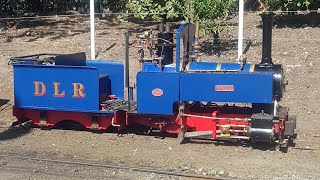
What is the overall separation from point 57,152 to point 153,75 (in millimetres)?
1912

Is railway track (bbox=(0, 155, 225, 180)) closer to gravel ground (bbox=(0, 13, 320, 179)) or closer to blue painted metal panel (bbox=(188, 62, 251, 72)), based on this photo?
gravel ground (bbox=(0, 13, 320, 179))

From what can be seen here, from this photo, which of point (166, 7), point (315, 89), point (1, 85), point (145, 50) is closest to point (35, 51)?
point (1, 85)

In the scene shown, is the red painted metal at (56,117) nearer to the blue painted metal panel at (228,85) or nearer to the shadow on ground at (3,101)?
the blue painted metal panel at (228,85)

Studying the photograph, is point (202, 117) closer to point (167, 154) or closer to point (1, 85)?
point (167, 154)

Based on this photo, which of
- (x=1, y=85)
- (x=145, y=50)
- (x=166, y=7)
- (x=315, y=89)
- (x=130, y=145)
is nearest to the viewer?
(x=130, y=145)

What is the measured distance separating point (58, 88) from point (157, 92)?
6.18 ft

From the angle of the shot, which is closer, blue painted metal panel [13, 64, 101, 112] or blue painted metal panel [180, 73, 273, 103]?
blue painted metal panel [180, 73, 273, 103]

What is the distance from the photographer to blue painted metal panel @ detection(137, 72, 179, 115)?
823cm

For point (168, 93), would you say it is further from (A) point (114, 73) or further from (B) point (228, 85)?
(A) point (114, 73)

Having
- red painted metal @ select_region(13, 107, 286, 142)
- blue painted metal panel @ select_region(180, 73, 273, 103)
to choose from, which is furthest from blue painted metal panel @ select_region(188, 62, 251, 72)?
red painted metal @ select_region(13, 107, 286, 142)

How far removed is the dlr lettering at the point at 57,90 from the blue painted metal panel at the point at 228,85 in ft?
6.02

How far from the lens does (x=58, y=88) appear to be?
9.09m

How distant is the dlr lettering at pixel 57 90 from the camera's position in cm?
895

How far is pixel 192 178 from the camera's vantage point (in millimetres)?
6805
